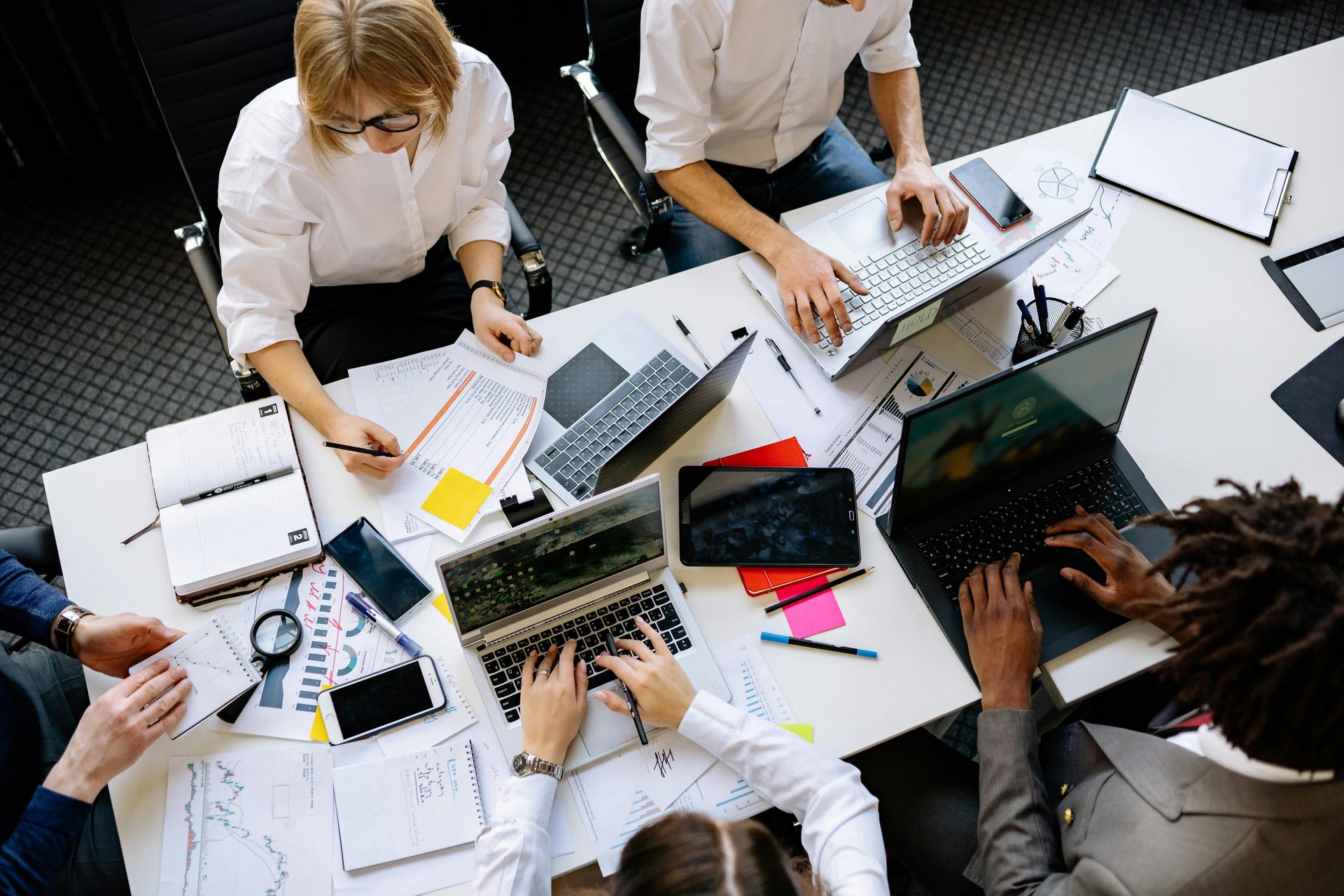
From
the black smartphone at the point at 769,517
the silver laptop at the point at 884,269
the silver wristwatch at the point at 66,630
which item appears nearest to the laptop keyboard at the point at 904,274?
the silver laptop at the point at 884,269

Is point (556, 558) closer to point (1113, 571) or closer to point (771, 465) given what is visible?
point (771, 465)

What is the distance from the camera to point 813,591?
148cm

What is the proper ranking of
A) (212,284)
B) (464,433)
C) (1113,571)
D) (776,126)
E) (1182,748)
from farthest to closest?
(776,126) → (212,284) → (464,433) → (1113,571) → (1182,748)

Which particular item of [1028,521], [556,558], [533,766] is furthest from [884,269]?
[533,766]

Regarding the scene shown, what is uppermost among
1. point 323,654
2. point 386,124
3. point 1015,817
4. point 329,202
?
point 386,124

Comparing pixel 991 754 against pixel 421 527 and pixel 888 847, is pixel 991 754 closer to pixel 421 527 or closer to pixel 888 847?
pixel 888 847

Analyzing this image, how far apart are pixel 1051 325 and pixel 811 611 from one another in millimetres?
673

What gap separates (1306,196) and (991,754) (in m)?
1.28

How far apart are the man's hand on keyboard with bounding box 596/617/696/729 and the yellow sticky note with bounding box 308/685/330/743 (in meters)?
0.39

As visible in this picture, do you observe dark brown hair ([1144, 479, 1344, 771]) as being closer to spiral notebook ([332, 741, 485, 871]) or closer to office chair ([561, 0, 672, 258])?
spiral notebook ([332, 741, 485, 871])

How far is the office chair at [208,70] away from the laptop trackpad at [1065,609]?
136 cm

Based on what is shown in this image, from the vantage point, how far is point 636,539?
1393 millimetres

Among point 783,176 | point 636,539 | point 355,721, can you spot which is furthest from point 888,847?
point 783,176

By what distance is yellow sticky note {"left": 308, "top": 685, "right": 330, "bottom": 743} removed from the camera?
1.35m
